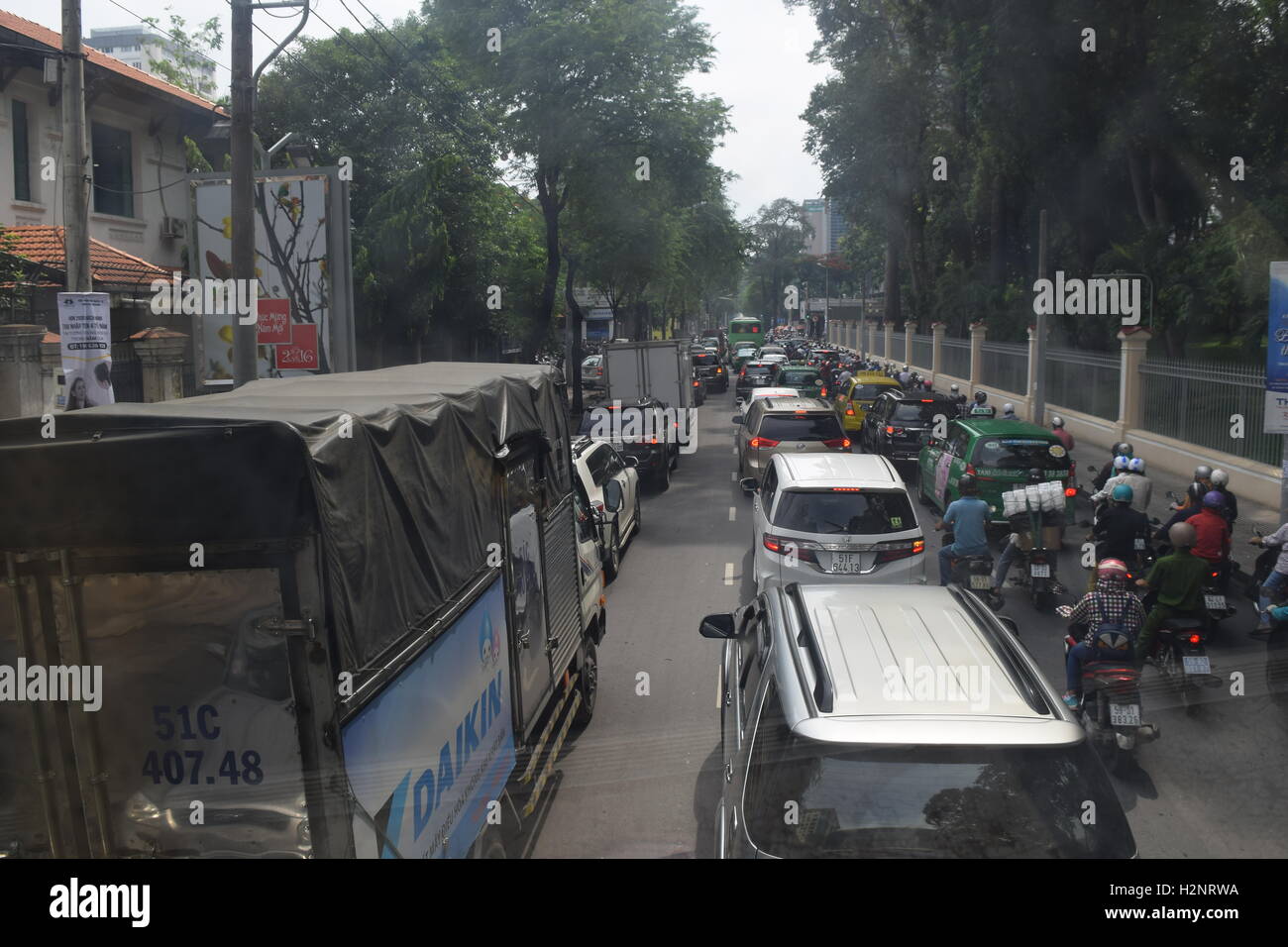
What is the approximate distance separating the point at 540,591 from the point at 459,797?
2283 millimetres

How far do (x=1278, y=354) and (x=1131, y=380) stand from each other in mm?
12152

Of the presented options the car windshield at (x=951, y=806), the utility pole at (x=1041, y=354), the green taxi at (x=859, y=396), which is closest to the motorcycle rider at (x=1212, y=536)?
the car windshield at (x=951, y=806)

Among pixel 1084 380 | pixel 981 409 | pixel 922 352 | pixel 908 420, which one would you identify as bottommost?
pixel 908 420

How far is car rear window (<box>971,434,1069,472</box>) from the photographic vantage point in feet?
47.1

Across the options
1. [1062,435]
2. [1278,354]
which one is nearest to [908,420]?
[1062,435]

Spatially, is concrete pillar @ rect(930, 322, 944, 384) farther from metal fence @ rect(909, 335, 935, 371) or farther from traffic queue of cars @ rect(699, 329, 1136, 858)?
traffic queue of cars @ rect(699, 329, 1136, 858)

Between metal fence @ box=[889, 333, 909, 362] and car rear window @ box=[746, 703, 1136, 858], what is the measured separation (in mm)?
50157

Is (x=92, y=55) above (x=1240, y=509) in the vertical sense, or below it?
above

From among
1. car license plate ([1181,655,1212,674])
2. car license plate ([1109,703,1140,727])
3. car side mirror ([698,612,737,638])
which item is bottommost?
car license plate ([1109,703,1140,727])

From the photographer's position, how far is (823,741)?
13.3 feet

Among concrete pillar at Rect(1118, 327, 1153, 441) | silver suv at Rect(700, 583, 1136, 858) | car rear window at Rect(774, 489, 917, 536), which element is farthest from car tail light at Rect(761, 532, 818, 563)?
concrete pillar at Rect(1118, 327, 1153, 441)

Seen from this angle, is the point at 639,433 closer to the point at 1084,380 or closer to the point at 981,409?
the point at 981,409

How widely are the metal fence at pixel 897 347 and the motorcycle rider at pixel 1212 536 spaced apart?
1701 inches

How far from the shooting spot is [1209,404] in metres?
19.2
